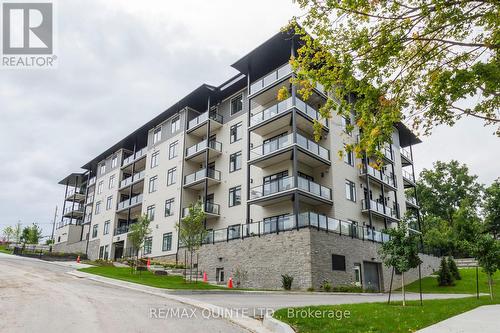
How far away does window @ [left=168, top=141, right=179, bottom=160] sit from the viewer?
126 ft

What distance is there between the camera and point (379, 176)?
34.5m

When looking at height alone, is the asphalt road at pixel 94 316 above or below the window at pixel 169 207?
below

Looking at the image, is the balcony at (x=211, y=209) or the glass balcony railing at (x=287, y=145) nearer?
the glass balcony railing at (x=287, y=145)

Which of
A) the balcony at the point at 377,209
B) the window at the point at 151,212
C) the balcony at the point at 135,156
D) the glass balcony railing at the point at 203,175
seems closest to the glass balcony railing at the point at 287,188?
the balcony at the point at 377,209

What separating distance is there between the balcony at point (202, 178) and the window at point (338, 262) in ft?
43.2

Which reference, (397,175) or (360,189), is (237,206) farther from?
(397,175)

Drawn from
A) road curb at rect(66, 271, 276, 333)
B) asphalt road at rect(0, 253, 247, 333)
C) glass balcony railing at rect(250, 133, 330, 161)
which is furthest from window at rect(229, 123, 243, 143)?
asphalt road at rect(0, 253, 247, 333)

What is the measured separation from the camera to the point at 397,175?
132 ft

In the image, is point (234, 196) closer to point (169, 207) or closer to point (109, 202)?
point (169, 207)

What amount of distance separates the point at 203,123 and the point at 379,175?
16.6m

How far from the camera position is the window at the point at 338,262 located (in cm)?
2452

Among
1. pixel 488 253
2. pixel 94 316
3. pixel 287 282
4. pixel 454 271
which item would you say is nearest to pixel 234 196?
pixel 287 282

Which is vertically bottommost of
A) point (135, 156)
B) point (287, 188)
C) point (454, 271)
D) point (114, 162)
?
point (454, 271)

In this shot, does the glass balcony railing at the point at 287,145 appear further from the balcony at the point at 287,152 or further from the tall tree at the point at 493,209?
the tall tree at the point at 493,209
